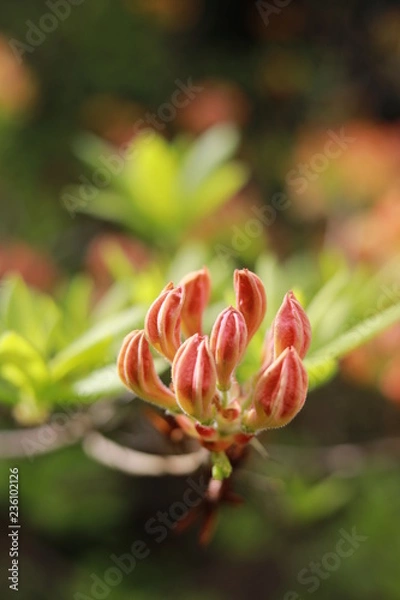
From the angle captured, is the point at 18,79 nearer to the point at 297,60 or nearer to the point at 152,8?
the point at 152,8

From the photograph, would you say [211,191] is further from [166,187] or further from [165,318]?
[165,318]

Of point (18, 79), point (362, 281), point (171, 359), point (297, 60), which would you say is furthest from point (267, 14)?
point (171, 359)
